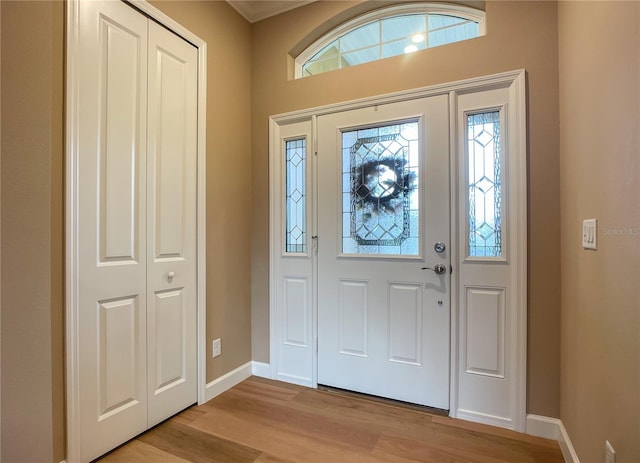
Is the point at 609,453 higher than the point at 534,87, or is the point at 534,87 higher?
the point at 534,87

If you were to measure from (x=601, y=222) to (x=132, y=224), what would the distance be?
2.22m

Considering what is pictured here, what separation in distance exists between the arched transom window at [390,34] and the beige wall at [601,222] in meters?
0.57

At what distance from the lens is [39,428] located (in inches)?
44.8

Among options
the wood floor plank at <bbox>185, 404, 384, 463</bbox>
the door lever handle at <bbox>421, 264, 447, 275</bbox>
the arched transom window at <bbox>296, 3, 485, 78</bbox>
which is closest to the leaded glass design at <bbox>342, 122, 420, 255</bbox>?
the door lever handle at <bbox>421, 264, 447, 275</bbox>

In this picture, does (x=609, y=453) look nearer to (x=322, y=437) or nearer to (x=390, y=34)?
(x=322, y=437)

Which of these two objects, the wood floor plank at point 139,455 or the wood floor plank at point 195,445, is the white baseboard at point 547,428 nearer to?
the wood floor plank at point 195,445

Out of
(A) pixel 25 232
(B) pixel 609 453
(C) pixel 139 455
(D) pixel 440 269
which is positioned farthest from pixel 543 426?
(A) pixel 25 232

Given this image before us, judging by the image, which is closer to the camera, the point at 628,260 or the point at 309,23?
the point at 628,260

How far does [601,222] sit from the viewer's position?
4.22 feet

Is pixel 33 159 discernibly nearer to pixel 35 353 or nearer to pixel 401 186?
pixel 35 353

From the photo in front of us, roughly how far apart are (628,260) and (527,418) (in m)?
1.30

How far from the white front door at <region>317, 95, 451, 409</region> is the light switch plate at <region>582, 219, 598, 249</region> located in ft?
2.37

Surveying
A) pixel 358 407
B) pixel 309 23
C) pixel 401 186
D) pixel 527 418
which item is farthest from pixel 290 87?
pixel 527 418

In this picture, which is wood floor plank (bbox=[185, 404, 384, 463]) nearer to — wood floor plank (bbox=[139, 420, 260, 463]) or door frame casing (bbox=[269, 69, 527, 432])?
wood floor plank (bbox=[139, 420, 260, 463])
